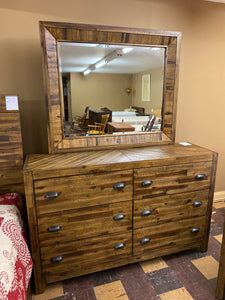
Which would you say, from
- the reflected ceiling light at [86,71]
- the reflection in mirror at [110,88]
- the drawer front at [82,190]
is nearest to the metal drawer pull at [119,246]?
the drawer front at [82,190]

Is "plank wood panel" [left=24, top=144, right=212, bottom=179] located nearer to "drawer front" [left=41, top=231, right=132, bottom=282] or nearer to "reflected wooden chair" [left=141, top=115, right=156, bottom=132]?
"reflected wooden chair" [left=141, top=115, right=156, bottom=132]

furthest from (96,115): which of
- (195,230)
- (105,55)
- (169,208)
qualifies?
(195,230)

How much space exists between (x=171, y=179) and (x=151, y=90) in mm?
791

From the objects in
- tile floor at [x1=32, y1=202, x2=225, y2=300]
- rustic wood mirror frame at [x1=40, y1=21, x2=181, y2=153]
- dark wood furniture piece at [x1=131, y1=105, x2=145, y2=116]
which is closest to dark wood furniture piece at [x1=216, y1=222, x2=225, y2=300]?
tile floor at [x1=32, y1=202, x2=225, y2=300]

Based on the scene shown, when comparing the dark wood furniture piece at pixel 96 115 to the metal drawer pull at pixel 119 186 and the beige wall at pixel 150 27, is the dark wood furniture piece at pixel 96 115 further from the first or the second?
the metal drawer pull at pixel 119 186

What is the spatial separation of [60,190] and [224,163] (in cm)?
219

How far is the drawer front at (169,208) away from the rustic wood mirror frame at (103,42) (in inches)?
19.9

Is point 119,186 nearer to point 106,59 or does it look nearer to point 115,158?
point 115,158

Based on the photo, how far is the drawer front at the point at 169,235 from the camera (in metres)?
1.71

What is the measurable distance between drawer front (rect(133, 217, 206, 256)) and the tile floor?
15 centimetres

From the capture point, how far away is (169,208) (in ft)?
5.66

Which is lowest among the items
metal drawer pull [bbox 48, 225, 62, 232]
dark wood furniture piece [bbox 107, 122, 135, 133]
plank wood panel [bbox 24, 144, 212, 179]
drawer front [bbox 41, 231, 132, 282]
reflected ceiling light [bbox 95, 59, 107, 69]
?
drawer front [bbox 41, 231, 132, 282]

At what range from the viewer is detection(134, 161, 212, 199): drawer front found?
1.59 m

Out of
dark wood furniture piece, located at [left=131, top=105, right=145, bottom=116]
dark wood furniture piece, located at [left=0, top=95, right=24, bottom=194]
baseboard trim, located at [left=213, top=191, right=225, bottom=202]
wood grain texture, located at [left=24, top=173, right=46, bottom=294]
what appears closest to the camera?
wood grain texture, located at [left=24, top=173, right=46, bottom=294]
